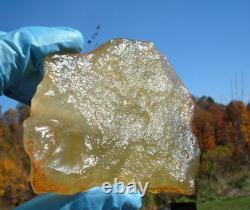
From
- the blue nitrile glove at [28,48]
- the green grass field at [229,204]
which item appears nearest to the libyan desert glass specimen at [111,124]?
the blue nitrile glove at [28,48]

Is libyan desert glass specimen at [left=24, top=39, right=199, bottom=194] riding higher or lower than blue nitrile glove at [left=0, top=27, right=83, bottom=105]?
lower

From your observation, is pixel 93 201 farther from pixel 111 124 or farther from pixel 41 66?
pixel 41 66

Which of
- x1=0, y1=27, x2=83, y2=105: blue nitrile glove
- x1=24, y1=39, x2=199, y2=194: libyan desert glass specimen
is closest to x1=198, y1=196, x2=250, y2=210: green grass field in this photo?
x1=24, y1=39, x2=199, y2=194: libyan desert glass specimen

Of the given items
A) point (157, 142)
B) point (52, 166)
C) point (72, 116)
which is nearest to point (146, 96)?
point (157, 142)

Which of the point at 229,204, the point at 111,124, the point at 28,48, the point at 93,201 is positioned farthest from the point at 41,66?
the point at 229,204

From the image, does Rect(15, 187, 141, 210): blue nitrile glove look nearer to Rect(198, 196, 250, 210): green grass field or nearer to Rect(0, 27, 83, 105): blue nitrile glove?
Rect(0, 27, 83, 105): blue nitrile glove

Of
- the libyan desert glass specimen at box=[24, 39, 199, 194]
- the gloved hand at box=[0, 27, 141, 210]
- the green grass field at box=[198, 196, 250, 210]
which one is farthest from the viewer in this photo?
the green grass field at box=[198, 196, 250, 210]

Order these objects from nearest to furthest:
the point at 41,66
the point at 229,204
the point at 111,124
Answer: the point at 111,124, the point at 41,66, the point at 229,204

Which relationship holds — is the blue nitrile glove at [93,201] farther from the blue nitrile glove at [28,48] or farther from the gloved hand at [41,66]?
the blue nitrile glove at [28,48]
